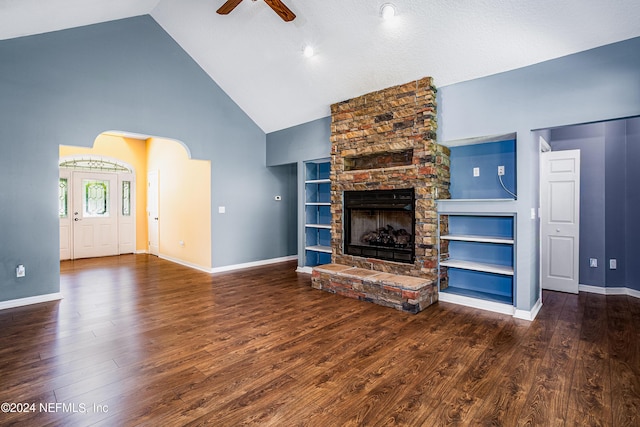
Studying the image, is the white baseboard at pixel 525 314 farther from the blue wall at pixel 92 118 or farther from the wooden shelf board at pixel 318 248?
the blue wall at pixel 92 118

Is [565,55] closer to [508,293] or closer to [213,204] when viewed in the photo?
[508,293]

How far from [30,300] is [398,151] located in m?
5.04

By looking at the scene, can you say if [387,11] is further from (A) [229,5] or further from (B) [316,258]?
(B) [316,258]

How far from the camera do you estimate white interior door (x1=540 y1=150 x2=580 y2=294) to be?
177 inches

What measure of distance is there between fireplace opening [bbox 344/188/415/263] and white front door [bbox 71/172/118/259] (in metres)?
6.18

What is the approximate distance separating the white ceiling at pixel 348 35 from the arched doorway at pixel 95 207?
4126 mm

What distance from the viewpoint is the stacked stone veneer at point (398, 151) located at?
398 centimetres

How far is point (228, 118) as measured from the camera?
5988 millimetres

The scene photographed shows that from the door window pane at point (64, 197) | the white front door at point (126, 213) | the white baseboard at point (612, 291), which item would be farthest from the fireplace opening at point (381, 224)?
the door window pane at point (64, 197)

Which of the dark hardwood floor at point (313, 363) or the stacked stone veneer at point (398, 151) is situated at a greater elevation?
the stacked stone veneer at point (398, 151)

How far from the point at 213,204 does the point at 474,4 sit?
4.75 meters

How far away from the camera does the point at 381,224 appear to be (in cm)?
473

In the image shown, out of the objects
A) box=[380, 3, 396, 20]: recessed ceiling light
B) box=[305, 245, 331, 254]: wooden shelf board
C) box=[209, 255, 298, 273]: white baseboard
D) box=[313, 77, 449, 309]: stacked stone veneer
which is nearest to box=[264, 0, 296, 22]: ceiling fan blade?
box=[380, 3, 396, 20]: recessed ceiling light

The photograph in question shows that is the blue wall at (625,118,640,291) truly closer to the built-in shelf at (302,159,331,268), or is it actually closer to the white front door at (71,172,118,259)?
the built-in shelf at (302,159,331,268)
